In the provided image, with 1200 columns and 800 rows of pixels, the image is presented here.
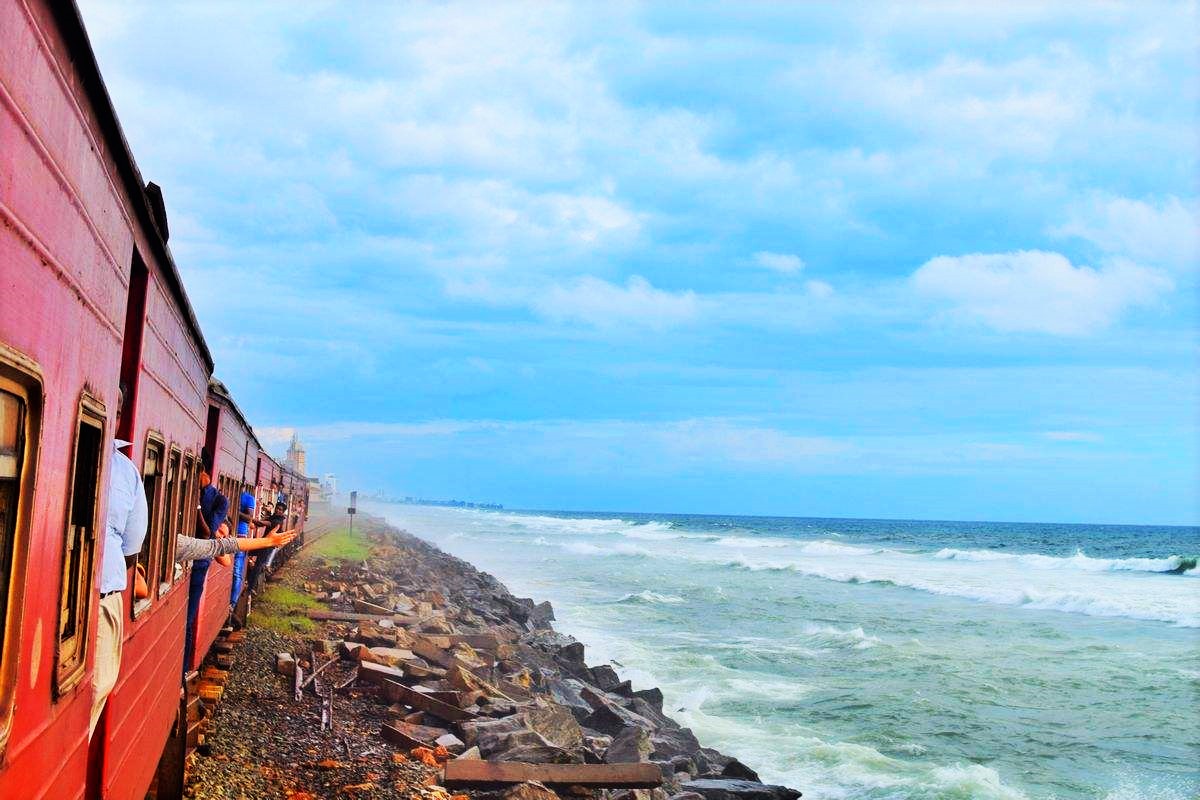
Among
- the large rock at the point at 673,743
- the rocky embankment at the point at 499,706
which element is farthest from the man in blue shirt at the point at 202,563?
the large rock at the point at 673,743

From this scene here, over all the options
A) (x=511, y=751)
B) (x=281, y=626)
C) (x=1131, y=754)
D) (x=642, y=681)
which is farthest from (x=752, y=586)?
(x=511, y=751)

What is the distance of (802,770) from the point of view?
1266 cm

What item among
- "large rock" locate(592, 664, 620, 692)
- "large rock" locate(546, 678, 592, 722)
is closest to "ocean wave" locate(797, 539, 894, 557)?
"large rock" locate(592, 664, 620, 692)

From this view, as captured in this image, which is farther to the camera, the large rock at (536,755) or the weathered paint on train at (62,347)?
the large rock at (536,755)

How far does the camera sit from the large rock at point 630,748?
1073cm

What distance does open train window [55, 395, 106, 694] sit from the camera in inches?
113

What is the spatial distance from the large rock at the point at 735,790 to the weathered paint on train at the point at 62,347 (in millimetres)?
A: 6432

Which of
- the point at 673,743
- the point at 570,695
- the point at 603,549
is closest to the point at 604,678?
the point at 570,695

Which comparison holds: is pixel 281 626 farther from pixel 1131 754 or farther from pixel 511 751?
pixel 1131 754

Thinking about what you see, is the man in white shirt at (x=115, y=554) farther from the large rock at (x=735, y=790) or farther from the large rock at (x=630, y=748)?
the large rock at (x=630, y=748)

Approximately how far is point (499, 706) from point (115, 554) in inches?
338

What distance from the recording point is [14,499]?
2143mm

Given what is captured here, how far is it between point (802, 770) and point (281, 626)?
26.9 ft

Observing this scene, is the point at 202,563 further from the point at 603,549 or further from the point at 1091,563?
the point at 1091,563
